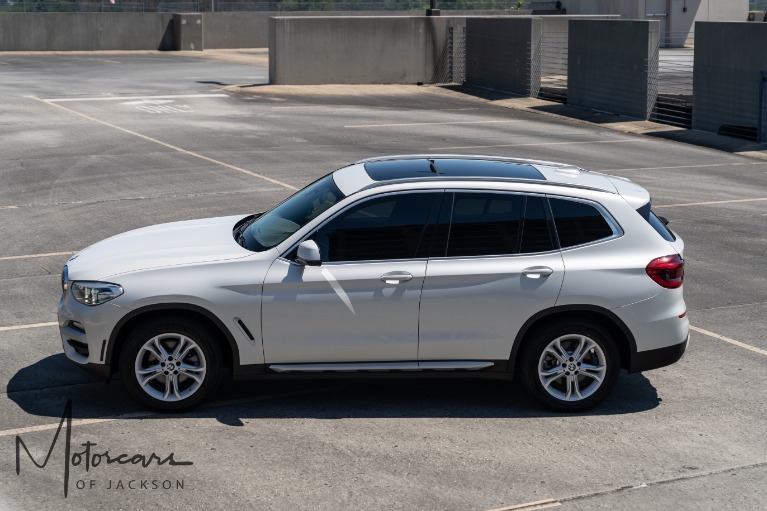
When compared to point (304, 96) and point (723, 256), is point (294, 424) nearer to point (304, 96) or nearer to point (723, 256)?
point (723, 256)

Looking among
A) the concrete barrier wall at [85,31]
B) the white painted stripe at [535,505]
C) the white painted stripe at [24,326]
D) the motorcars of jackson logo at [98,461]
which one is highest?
the concrete barrier wall at [85,31]

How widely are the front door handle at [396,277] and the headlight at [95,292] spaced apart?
73.0 inches

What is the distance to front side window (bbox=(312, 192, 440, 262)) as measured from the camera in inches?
325

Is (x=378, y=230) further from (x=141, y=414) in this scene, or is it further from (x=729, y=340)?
(x=729, y=340)

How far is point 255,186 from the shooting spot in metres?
18.5

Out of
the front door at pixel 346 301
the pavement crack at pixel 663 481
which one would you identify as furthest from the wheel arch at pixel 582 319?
the pavement crack at pixel 663 481

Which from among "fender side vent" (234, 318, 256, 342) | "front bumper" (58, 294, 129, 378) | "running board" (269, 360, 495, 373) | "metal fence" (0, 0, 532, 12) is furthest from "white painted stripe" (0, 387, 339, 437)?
"metal fence" (0, 0, 532, 12)

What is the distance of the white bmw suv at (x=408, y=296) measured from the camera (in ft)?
26.6

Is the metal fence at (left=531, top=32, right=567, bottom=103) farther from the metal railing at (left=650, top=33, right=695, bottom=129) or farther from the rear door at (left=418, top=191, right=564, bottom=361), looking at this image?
the rear door at (left=418, top=191, right=564, bottom=361)

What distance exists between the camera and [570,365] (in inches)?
329

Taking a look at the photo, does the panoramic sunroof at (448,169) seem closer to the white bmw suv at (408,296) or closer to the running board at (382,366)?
the white bmw suv at (408,296)

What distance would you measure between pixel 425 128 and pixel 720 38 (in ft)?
23.2

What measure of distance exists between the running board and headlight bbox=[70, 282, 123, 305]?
4.01ft

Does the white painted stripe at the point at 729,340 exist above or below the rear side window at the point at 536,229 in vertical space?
below
